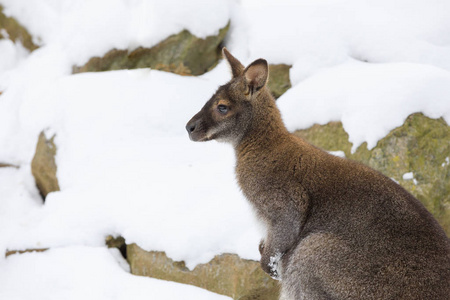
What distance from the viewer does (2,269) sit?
6312mm

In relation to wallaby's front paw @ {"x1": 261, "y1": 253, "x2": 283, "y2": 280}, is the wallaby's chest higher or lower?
higher

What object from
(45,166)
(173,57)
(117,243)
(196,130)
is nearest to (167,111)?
(173,57)

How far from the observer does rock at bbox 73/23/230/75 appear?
27.7 feet

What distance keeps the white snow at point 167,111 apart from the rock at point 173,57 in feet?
0.41

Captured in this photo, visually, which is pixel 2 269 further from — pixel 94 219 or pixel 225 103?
pixel 225 103

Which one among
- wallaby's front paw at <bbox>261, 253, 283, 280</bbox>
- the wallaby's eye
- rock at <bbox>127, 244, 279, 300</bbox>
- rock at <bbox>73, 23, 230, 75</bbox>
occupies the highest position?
the wallaby's eye

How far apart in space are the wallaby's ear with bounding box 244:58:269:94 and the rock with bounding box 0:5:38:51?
756 cm

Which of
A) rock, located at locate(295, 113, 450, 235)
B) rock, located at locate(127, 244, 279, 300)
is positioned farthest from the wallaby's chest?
rock, located at locate(295, 113, 450, 235)

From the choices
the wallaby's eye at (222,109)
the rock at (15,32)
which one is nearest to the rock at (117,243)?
the wallaby's eye at (222,109)

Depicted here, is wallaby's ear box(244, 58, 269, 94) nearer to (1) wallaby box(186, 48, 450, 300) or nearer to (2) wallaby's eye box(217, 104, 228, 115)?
(1) wallaby box(186, 48, 450, 300)

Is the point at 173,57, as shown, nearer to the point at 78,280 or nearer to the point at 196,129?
the point at 78,280

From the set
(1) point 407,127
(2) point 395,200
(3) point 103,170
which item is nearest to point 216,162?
(3) point 103,170

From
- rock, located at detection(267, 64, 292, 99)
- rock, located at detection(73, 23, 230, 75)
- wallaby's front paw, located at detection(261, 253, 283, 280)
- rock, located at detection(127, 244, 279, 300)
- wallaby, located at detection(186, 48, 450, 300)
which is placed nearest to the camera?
wallaby, located at detection(186, 48, 450, 300)

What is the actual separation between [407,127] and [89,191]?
3.68 meters
